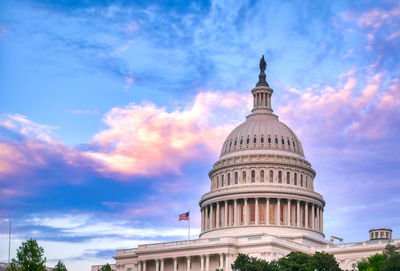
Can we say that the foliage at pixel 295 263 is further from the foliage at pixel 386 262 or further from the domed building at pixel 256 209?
the domed building at pixel 256 209

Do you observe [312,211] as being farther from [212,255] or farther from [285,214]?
[212,255]

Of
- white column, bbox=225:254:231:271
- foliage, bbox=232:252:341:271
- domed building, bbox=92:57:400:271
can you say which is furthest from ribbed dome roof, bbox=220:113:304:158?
foliage, bbox=232:252:341:271

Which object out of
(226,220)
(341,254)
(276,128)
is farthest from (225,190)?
(341,254)

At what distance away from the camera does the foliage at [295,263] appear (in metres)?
127

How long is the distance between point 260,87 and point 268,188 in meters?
26.9

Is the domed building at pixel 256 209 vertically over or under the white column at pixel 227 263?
over

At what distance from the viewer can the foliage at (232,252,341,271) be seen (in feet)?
415

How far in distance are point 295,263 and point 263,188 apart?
132ft

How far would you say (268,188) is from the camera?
16725 cm

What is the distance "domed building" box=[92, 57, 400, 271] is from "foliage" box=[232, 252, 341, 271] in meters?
15.1

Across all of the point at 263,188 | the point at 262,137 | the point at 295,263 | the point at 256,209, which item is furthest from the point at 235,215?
the point at 295,263

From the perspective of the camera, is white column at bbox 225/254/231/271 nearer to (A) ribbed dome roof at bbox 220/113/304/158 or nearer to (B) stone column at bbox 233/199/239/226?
(B) stone column at bbox 233/199/239/226

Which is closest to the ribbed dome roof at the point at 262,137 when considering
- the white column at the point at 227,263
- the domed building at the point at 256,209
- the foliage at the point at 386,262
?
the domed building at the point at 256,209

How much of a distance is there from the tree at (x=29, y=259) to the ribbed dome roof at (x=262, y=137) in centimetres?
6375
